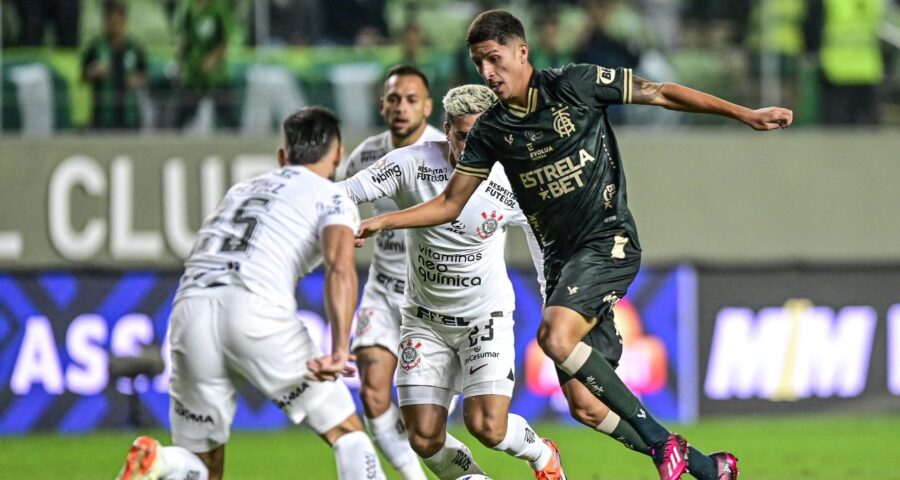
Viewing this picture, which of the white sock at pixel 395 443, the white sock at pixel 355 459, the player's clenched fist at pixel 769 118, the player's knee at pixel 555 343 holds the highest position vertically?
the player's clenched fist at pixel 769 118

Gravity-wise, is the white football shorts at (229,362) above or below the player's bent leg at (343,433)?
above

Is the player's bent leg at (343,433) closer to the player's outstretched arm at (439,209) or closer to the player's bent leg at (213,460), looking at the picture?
the player's bent leg at (213,460)

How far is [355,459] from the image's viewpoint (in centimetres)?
653

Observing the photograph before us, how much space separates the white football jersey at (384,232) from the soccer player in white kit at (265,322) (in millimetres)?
2040

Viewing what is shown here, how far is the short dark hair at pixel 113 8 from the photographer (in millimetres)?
13523

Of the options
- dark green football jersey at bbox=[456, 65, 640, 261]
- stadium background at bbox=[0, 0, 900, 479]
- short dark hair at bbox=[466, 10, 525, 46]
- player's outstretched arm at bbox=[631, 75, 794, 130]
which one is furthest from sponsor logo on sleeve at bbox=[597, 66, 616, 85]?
stadium background at bbox=[0, 0, 900, 479]

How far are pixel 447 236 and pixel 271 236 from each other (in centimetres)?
143

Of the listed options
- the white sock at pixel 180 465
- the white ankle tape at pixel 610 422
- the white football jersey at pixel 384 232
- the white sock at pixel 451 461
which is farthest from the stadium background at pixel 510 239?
the white sock at pixel 180 465

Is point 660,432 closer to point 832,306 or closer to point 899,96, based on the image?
point 832,306

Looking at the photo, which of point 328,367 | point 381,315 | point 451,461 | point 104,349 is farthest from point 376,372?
point 104,349

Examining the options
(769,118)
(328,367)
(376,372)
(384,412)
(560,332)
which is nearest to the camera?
(328,367)

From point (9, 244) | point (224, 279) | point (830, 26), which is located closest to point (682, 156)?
point (830, 26)

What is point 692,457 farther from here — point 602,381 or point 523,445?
point 523,445

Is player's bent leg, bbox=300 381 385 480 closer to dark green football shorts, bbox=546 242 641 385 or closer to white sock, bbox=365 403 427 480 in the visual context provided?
dark green football shorts, bbox=546 242 641 385
